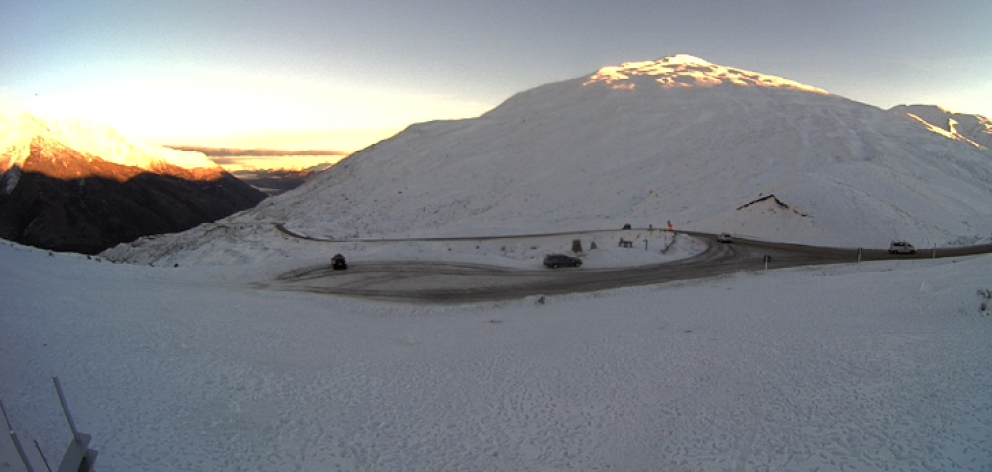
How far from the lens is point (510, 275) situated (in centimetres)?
3089

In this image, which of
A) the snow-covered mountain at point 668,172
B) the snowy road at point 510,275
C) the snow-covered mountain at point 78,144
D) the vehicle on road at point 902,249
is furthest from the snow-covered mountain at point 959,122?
the snow-covered mountain at point 78,144

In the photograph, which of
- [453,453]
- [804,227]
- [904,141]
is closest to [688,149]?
[904,141]

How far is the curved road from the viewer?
27188 mm

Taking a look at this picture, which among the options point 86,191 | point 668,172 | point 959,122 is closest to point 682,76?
point 668,172

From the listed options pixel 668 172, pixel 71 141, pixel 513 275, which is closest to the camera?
pixel 513 275

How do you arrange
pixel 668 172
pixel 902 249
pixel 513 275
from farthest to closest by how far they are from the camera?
pixel 668 172, pixel 902 249, pixel 513 275

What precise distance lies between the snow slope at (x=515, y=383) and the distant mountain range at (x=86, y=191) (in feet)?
379

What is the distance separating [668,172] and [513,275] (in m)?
44.6

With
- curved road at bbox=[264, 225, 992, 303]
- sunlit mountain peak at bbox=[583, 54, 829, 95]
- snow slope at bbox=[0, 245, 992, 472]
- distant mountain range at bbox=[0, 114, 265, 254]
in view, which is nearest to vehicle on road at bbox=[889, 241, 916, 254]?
curved road at bbox=[264, 225, 992, 303]

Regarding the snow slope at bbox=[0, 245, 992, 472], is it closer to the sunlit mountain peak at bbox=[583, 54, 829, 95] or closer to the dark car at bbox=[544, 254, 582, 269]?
the dark car at bbox=[544, 254, 582, 269]

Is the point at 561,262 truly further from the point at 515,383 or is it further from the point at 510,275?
the point at 515,383

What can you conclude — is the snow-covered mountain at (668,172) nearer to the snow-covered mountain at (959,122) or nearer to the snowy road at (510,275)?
the snowy road at (510,275)

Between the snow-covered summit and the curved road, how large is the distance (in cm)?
15934

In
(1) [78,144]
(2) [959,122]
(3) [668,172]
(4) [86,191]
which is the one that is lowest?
(4) [86,191]
